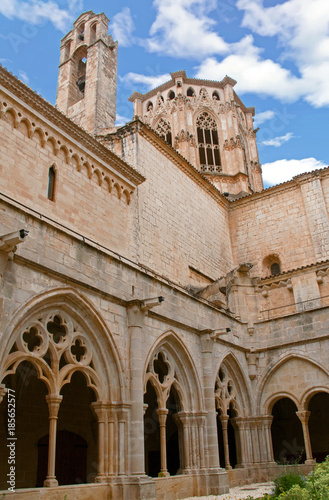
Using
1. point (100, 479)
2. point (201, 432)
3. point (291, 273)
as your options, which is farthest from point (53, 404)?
point (291, 273)

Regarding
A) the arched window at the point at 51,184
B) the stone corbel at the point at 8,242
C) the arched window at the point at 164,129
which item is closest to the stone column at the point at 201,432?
the stone corbel at the point at 8,242

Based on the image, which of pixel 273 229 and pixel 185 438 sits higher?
pixel 273 229

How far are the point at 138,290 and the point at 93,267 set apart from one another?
4.41 ft

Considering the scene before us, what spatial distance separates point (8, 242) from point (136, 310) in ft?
10.2

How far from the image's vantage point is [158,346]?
33.0 ft

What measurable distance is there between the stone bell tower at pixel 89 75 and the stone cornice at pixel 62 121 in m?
4.59

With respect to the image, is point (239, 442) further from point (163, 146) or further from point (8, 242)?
point (163, 146)

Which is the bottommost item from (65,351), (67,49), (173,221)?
(65,351)

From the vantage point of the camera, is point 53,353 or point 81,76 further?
point 81,76

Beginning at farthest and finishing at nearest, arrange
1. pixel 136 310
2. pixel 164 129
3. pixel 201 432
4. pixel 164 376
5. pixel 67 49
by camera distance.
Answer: pixel 164 129 → pixel 67 49 → pixel 201 432 → pixel 164 376 → pixel 136 310

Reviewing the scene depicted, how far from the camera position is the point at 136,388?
871cm

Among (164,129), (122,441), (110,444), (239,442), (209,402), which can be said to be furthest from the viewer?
(164,129)

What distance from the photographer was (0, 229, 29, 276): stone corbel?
22.6ft

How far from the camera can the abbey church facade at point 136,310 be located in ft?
25.9
